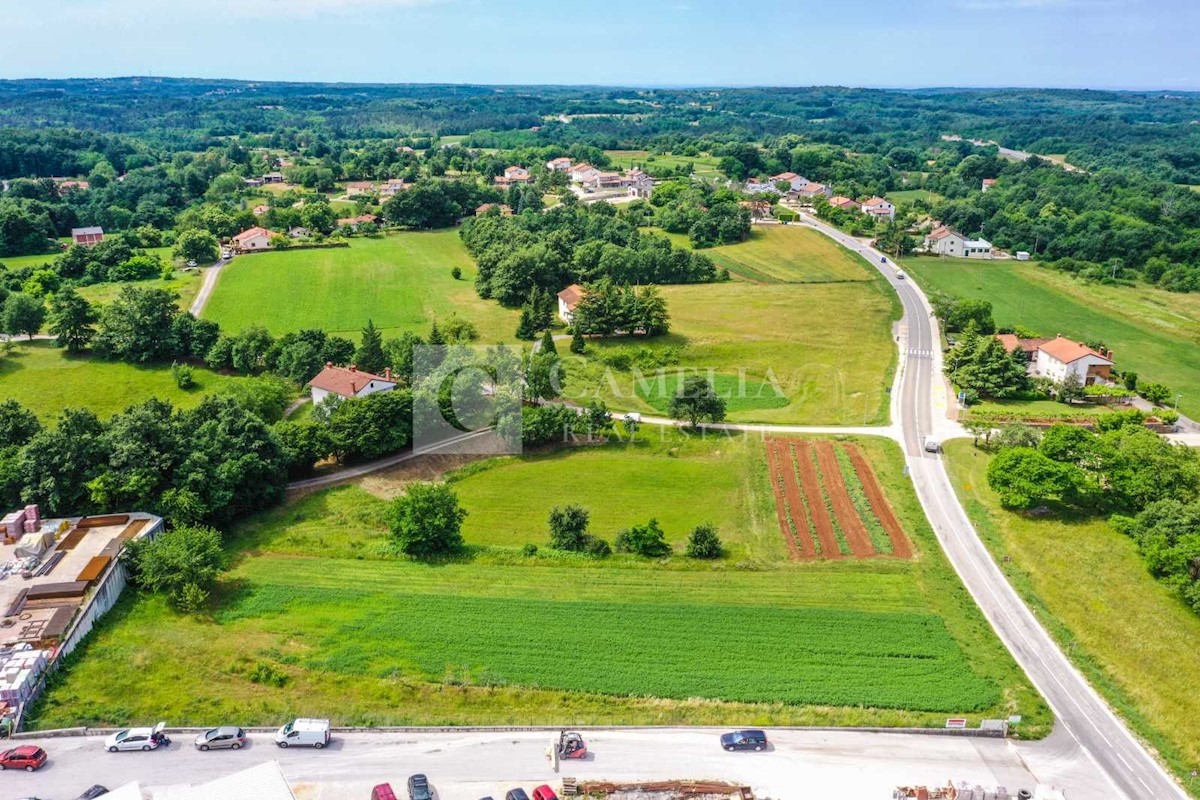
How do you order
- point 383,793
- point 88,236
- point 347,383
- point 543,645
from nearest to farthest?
point 383,793
point 543,645
point 347,383
point 88,236

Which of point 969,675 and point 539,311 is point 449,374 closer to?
point 539,311

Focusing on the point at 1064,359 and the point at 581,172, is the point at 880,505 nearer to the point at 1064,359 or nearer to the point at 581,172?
the point at 1064,359

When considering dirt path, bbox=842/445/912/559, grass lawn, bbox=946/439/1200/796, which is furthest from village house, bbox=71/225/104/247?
grass lawn, bbox=946/439/1200/796

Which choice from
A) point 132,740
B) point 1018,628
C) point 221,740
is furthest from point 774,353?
point 132,740

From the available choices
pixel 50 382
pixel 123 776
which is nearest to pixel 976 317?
pixel 123 776

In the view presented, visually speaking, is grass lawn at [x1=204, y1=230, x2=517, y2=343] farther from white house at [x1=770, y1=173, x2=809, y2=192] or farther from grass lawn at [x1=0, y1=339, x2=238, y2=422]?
white house at [x1=770, y1=173, x2=809, y2=192]

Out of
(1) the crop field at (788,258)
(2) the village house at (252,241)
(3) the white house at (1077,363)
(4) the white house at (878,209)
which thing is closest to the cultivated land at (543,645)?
(3) the white house at (1077,363)
